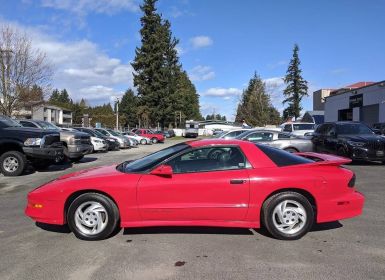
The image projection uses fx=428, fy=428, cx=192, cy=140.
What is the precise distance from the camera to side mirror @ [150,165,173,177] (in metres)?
5.58

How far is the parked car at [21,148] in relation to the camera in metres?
12.7

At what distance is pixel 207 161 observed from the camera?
19.3 ft

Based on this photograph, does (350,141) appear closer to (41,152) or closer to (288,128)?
(41,152)

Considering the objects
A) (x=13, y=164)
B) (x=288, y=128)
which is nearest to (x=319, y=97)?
(x=288, y=128)

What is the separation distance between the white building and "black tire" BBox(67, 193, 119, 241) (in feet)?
122

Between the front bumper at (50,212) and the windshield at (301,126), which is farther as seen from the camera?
the windshield at (301,126)

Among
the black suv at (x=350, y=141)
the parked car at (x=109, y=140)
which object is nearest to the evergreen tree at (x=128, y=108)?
the parked car at (x=109, y=140)

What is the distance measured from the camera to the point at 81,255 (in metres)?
5.09

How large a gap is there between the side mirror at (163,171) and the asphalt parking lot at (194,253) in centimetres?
87

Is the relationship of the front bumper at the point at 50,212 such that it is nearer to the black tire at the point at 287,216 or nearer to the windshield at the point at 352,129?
the black tire at the point at 287,216

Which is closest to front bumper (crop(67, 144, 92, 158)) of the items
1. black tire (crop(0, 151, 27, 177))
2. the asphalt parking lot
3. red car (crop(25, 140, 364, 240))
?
black tire (crop(0, 151, 27, 177))

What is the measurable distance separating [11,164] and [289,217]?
9.67 meters

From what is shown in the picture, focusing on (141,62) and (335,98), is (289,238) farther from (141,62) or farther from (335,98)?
(141,62)

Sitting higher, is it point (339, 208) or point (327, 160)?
point (327, 160)
